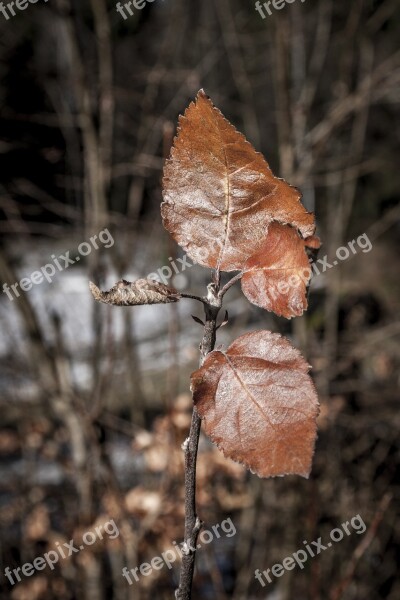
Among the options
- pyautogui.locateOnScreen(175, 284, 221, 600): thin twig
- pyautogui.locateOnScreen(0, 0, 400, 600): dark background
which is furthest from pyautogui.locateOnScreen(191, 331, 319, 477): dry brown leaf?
pyautogui.locateOnScreen(0, 0, 400, 600): dark background

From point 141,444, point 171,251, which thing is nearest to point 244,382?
point 171,251

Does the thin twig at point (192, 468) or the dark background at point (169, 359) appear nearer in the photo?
the thin twig at point (192, 468)

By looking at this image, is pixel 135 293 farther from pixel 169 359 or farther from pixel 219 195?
pixel 169 359

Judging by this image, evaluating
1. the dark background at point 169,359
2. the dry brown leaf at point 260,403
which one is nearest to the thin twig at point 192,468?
the dry brown leaf at point 260,403

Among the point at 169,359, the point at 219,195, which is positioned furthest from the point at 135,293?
the point at 169,359

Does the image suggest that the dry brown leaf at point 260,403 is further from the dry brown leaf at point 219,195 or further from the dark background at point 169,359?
the dark background at point 169,359

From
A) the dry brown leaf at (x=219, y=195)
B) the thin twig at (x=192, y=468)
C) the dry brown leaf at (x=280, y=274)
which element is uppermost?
the dry brown leaf at (x=219, y=195)
